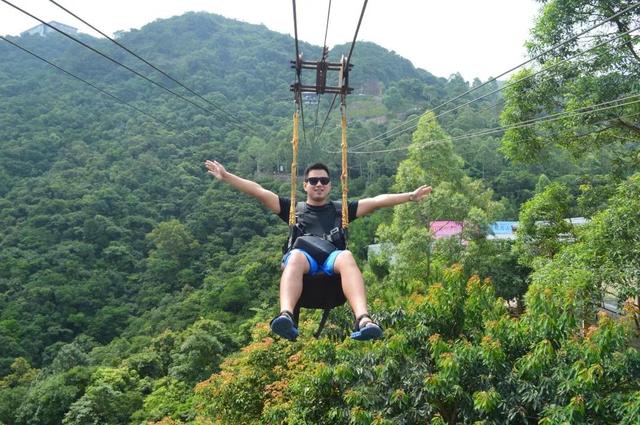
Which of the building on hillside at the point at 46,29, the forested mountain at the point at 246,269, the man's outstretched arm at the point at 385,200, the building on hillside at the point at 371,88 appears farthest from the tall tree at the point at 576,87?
the building on hillside at the point at 46,29

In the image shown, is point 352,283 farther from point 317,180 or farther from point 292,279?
point 317,180

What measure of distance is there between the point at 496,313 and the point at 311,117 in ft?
172

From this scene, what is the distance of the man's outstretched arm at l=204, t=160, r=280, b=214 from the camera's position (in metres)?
3.03

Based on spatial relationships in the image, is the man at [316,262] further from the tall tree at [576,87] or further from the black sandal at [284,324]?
the tall tree at [576,87]

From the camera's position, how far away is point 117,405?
12.8m

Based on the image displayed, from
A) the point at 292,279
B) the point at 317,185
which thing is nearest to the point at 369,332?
the point at 292,279

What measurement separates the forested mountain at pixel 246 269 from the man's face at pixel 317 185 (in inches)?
86.5

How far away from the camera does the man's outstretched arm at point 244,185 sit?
9.94ft

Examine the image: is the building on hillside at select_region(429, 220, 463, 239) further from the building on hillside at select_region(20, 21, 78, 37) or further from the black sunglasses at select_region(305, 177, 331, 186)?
the building on hillside at select_region(20, 21, 78, 37)

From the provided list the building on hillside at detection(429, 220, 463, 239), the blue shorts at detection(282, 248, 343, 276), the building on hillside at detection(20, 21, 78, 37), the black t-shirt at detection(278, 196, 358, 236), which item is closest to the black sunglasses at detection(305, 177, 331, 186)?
the black t-shirt at detection(278, 196, 358, 236)

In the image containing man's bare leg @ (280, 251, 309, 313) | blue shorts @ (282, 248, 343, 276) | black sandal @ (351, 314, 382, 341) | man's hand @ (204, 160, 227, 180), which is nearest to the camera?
black sandal @ (351, 314, 382, 341)

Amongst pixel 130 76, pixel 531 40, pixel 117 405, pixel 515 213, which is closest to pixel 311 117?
pixel 130 76

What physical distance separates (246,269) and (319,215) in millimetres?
20178

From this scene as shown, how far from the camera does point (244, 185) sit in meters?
3.10
